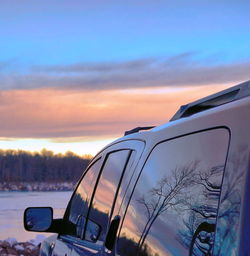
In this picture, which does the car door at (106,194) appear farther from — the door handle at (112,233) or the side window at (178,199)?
the side window at (178,199)

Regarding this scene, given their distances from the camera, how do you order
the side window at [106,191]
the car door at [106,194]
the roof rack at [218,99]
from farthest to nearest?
1. the side window at [106,191]
2. the car door at [106,194]
3. the roof rack at [218,99]

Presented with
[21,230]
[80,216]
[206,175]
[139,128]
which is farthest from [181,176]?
[21,230]

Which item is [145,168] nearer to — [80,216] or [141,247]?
[141,247]

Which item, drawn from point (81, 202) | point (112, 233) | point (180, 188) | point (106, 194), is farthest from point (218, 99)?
point (81, 202)

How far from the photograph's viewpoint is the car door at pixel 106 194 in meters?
3.27

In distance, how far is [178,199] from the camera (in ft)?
7.66

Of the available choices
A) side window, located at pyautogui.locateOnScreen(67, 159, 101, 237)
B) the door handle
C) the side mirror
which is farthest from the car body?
the side mirror

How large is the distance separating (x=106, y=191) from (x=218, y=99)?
50.0 inches

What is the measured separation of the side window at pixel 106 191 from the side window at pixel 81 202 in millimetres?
206

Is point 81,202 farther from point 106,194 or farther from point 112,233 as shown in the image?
point 112,233

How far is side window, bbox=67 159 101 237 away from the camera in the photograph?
4.12 metres

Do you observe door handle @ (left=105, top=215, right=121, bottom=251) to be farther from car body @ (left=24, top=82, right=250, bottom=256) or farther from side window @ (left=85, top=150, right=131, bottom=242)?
side window @ (left=85, top=150, right=131, bottom=242)

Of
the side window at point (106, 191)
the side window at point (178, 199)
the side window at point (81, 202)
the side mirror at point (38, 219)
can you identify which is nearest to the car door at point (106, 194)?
the side window at point (106, 191)

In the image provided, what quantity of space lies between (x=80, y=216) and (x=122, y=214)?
122 centimetres
